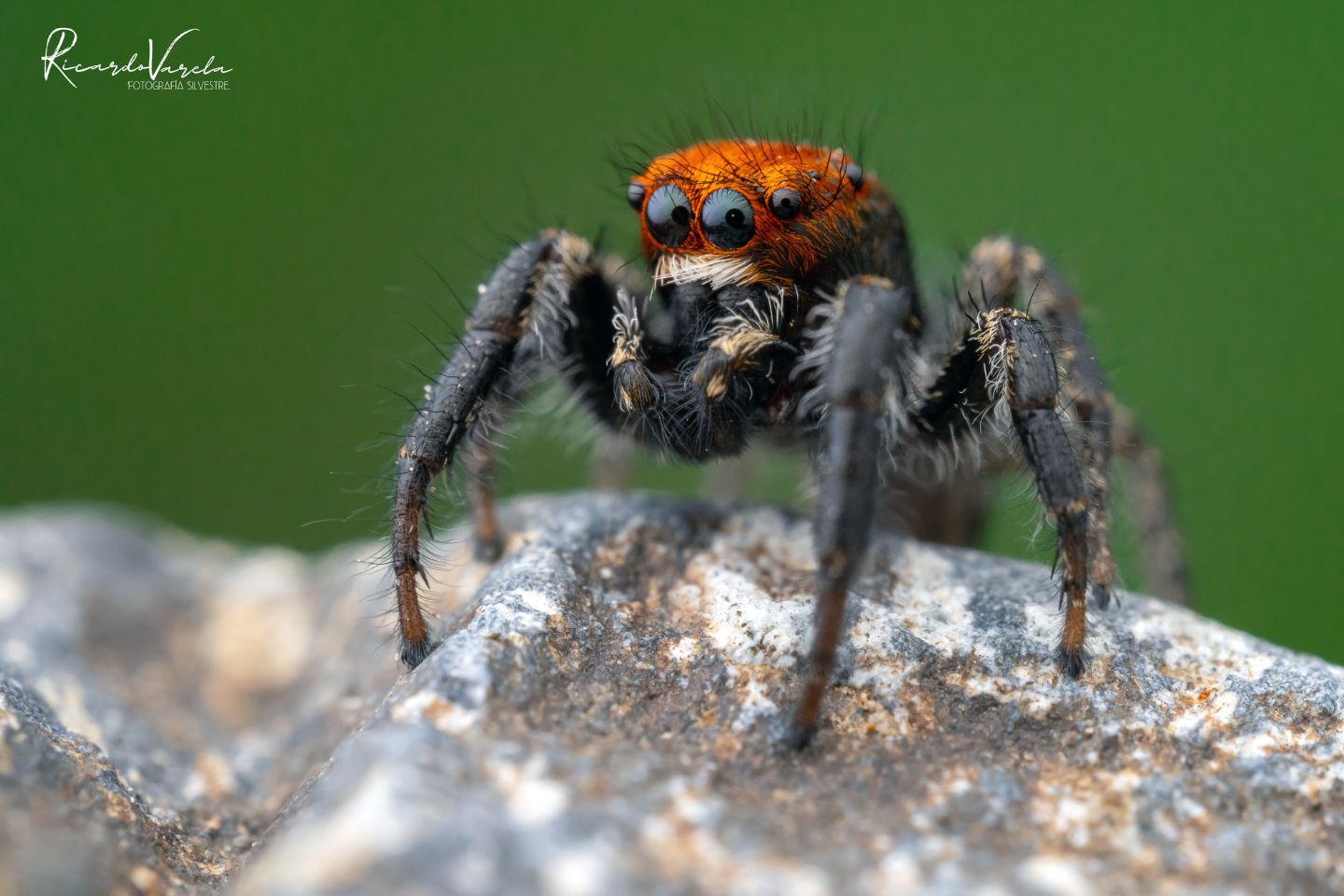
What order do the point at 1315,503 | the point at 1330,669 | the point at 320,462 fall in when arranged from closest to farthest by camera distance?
1. the point at 1330,669
2. the point at 1315,503
3. the point at 320,462

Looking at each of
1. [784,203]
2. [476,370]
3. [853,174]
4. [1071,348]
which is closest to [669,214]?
[784,203]

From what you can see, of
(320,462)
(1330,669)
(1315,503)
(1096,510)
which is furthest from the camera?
(320,462)

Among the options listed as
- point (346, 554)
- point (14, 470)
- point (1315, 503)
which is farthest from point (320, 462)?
point (1315, 503)

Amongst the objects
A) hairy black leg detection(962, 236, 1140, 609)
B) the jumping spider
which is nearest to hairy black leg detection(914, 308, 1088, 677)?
the jumping spider

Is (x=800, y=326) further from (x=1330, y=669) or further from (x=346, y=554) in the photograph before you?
(x=346, y=554)

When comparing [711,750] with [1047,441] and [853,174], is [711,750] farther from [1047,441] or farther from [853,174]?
[853,174]

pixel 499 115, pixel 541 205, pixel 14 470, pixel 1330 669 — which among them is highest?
pixel 499 115

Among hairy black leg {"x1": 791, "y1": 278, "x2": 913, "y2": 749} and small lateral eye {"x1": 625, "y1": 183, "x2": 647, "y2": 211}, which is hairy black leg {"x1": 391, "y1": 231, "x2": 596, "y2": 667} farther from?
hairy black leg {"x1": 791, "y1": 278, "x2": 913, "y2": 749}
